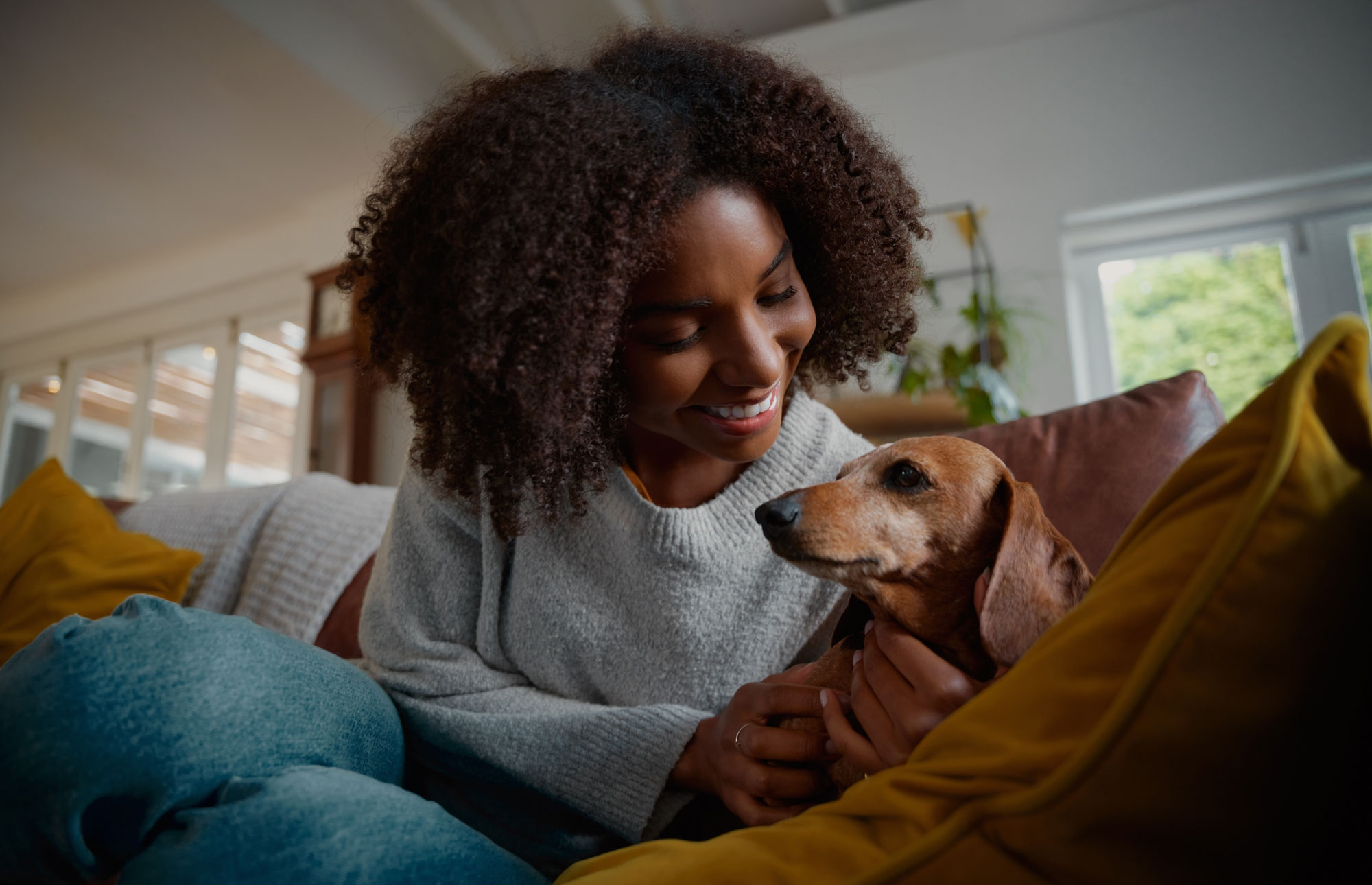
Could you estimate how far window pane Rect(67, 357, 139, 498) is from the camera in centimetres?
559

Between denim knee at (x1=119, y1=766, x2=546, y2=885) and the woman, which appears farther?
the woman

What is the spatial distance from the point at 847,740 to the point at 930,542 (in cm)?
17

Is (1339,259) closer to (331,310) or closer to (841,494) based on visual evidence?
(841,494)

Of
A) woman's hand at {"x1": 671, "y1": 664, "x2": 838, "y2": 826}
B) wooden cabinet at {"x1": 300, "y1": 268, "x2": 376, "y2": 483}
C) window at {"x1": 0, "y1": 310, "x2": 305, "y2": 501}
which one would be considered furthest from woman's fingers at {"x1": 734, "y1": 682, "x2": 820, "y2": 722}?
window at {"x1": 0, "y1": 310, "x2": 305, "y2": 501}

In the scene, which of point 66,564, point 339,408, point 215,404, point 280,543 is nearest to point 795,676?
point 280,543

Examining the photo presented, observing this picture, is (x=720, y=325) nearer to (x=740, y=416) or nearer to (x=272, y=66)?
(x=740, y=416)

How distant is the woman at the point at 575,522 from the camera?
0.62m

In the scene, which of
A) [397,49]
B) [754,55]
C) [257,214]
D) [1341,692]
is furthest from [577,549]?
[257,214]

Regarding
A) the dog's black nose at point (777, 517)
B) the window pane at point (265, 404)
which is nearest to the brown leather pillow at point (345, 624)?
the dog's black nose at point (777, 517)

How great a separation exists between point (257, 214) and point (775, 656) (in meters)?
4.67

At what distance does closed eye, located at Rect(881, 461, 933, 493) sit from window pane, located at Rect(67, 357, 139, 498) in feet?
19.9

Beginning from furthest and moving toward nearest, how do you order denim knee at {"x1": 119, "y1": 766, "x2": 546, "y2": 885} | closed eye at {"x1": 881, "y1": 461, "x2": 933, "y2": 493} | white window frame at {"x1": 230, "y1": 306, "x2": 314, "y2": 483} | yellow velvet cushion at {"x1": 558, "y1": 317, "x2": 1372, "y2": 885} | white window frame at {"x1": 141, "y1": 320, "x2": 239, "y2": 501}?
1. white window frame at {"x1": 141, "y1": 320, "x2": 239, "y2": 501}
2. white window frame at {"x1": 230, "y1": 306, "x2": 314, "y2": 483}
3. closed eye at {"x1": 881, "y1": 461, "x2": 933, "y2": 493}
4. denim knee at {"x1": 119, "y1": 766, "x2": 546, "y2": 885}
5. yellow velvet cushion at {"x1": 558, "y1": 317, "x2": 1372, "y2": 885}

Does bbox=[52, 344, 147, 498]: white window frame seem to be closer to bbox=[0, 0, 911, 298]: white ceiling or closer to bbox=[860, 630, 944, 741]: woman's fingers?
bbox=[0, 0, 911, 298]: white ceiling

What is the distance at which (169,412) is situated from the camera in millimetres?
5344
